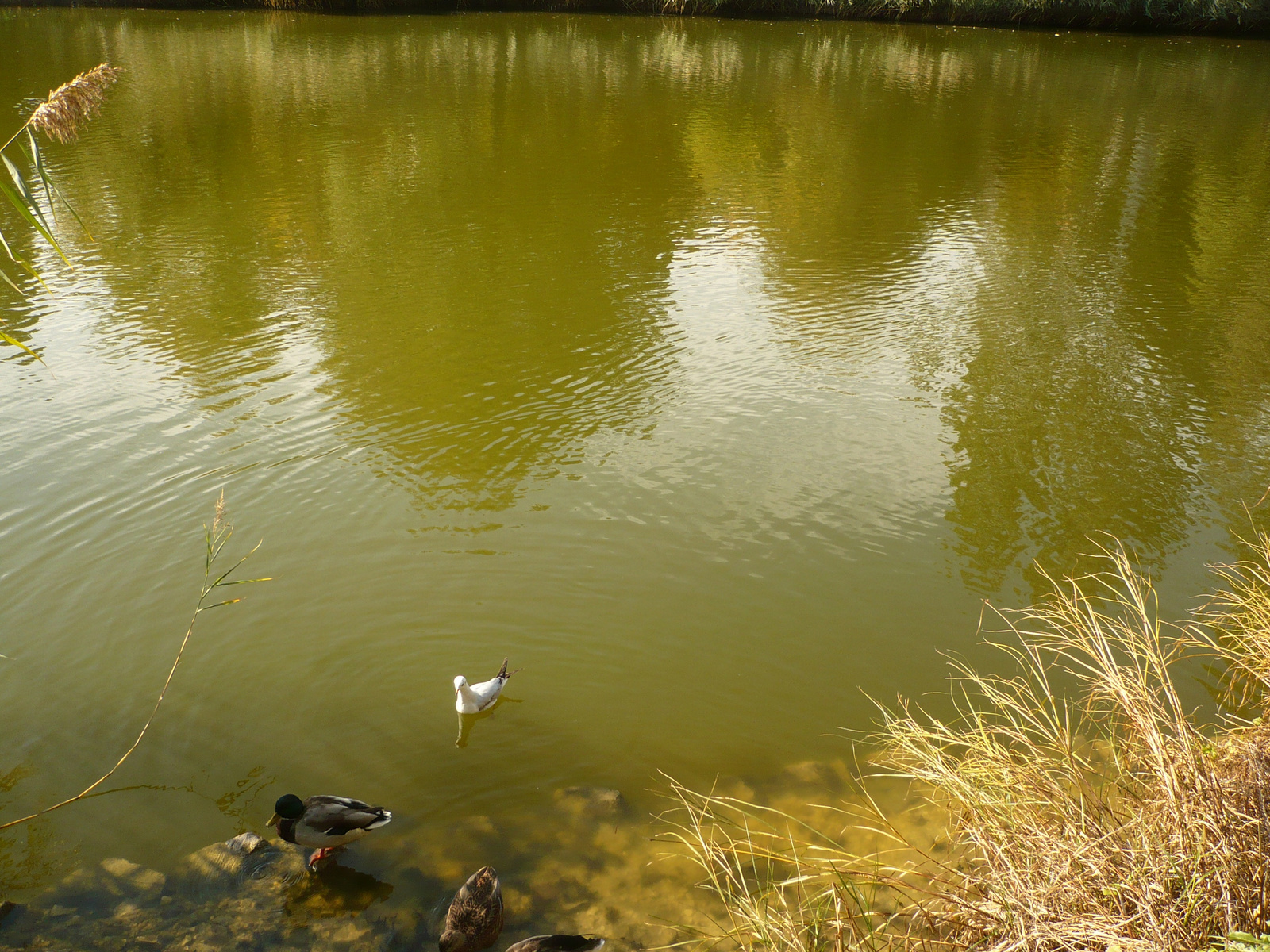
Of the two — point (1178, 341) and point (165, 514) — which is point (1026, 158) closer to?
point (1178, 341)

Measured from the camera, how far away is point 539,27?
95.9 feet

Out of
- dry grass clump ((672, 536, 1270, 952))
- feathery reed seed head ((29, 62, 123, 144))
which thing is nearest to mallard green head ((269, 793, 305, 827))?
dry grass clump ((672, 536, 1270, 952))

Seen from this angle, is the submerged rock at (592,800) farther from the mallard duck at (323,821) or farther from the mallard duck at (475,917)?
the mallard duck at (323,821)

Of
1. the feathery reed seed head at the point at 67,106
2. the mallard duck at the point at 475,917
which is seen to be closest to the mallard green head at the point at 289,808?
the mallard duck at the point at 475,917

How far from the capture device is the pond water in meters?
4.28

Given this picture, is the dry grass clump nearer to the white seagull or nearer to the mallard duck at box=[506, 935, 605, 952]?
the mallard duck at box=[506, 935, 605, 952]

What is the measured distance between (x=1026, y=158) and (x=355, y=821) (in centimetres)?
1577

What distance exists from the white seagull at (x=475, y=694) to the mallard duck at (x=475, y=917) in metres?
1.10

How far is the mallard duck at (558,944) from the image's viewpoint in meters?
3.23

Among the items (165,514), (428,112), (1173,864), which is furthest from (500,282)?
(428,112)

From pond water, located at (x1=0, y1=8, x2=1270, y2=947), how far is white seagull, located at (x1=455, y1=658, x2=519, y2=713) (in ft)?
0.32

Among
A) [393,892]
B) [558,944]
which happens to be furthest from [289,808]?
[558,944]

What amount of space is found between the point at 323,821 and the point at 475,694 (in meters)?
0.98

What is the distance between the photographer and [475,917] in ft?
10.8
